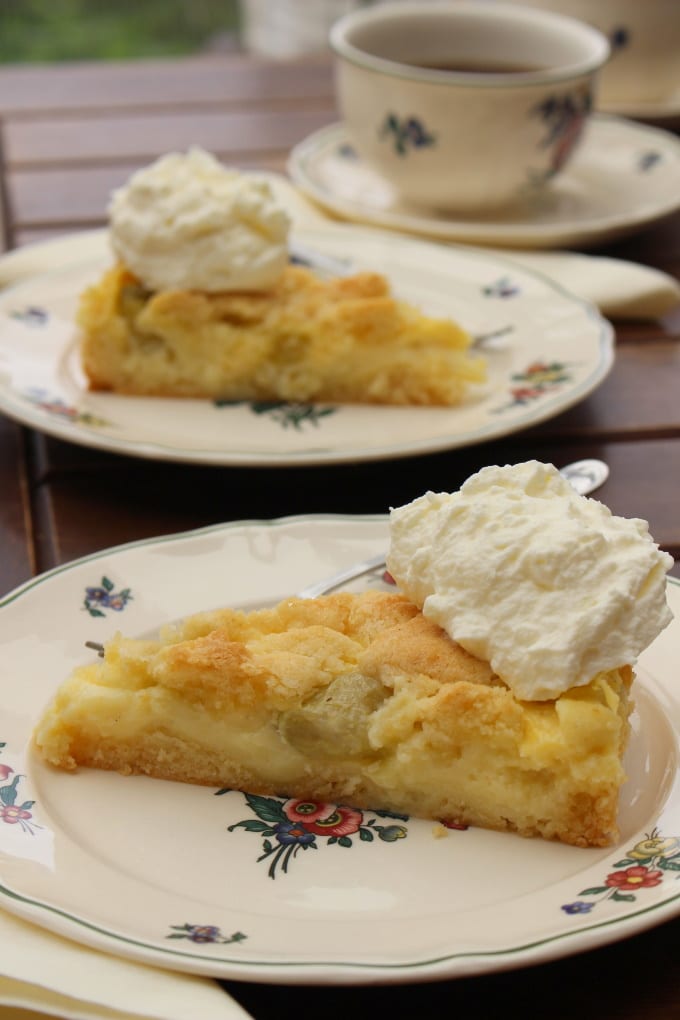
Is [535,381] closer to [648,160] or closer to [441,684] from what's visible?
[441,684]

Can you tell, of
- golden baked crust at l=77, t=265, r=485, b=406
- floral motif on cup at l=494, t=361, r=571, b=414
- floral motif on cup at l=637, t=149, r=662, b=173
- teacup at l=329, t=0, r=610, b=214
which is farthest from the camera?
floral motif on cup at l=637, t=149, r=662, b=173

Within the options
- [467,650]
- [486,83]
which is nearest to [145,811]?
[467,650]

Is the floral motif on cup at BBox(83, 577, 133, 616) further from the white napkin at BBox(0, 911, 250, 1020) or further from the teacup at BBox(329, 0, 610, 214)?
the teacup at BBox(329, 0, 610, 214)

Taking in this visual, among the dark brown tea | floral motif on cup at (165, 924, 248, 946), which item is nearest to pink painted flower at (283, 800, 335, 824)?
floral motif on cup at (165, 924, 248, 946)

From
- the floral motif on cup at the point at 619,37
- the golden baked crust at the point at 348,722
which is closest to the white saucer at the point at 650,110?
the floral motif on cup at the point at 619,37

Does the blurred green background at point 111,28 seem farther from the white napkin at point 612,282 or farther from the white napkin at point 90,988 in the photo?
the white napkin at point 90,988

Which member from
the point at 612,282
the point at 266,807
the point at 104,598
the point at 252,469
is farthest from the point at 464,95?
the point at 266,807
